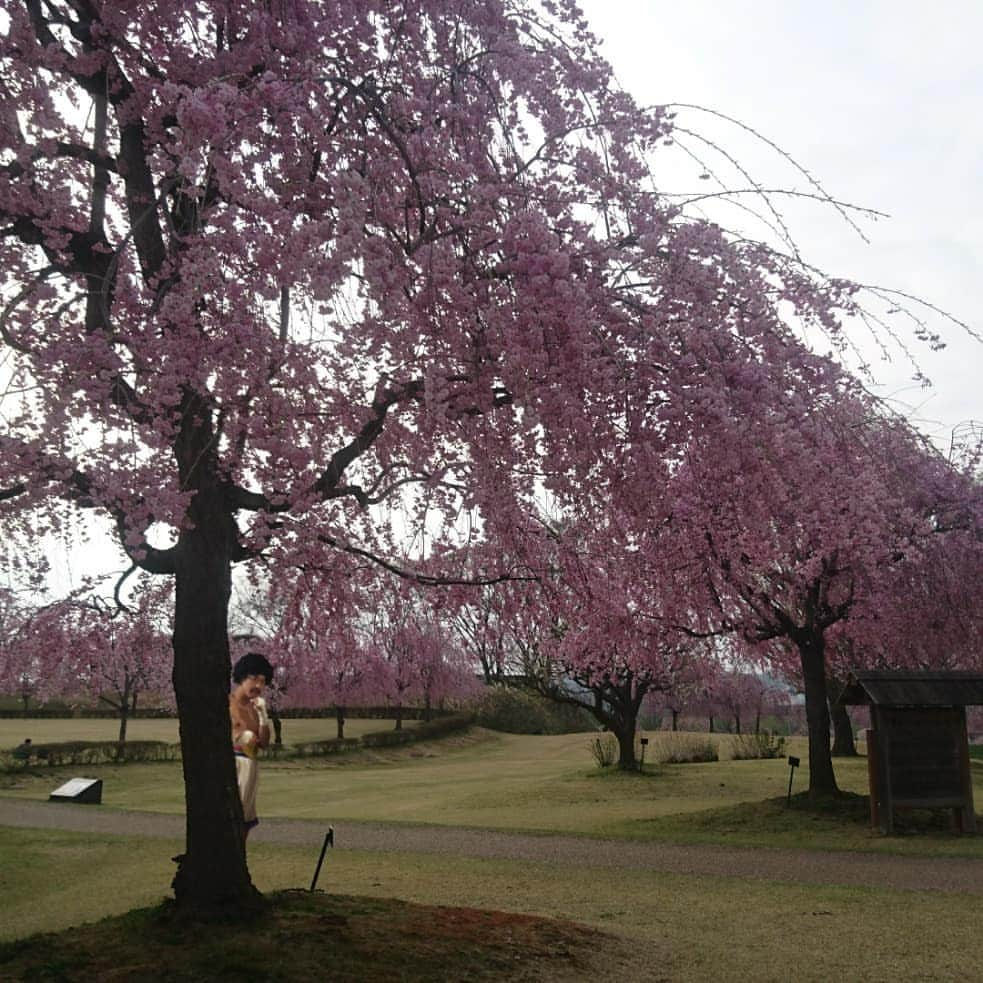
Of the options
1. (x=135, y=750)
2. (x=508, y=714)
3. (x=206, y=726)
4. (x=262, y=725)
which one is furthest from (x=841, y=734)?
(x=206, y=726)

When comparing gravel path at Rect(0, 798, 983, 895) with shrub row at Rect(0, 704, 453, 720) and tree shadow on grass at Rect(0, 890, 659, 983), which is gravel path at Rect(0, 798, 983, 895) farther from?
shrub row at Rect(0, 704, 453, 720)

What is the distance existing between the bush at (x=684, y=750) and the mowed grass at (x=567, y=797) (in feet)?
6.02

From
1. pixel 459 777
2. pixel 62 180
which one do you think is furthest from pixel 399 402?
pixel 459 777

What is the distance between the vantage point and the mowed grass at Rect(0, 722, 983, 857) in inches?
569

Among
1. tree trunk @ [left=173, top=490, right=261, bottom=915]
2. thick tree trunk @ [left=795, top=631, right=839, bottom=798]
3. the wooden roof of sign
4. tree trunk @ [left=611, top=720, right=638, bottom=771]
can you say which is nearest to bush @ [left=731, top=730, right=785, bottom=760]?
tree trunk @ [left=611, top=720, right=638, bottom=771]

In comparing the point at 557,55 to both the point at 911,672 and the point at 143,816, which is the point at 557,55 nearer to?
the point at 911,672

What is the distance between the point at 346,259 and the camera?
4.62 metres

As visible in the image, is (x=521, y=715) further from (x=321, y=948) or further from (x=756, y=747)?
(x=321, y=948)

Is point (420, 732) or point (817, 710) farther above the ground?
point (817, 710)

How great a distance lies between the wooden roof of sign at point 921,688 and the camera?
13.6 m

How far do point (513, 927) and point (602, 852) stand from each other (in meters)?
6.18

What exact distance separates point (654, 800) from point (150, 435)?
17314mm

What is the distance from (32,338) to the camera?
6164mm

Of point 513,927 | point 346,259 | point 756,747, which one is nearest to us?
point 346,259
